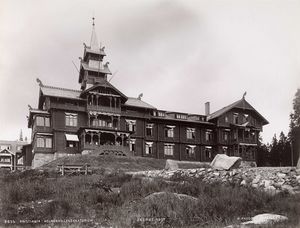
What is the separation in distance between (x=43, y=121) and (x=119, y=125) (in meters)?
8.62

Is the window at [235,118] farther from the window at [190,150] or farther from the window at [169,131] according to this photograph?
the window at [169,131]

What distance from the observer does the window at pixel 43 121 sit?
1765 inches

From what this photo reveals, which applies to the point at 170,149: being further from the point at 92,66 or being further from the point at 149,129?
the point at 92,66

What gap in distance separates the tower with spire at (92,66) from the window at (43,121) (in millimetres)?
7207

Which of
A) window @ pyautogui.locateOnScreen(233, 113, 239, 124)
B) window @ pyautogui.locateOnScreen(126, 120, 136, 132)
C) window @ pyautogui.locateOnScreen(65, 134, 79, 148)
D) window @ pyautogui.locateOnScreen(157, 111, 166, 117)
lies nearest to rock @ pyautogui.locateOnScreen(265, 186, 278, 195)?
window @ pyautogui.locateOnScreen(65, 134, 79, 148)

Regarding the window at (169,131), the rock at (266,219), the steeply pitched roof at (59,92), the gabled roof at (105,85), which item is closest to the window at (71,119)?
→ the steeply pitched roof at (59,92)

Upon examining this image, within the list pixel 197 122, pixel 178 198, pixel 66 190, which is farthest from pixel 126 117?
pixel 178 198

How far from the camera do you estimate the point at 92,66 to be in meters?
51.8

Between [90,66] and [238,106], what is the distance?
69.2 feet

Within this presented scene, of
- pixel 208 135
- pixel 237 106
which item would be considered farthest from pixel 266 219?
pixel 237 106

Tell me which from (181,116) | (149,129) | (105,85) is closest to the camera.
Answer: (105,85)

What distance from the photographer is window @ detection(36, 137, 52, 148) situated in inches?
1751

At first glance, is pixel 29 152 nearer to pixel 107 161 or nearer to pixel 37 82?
pixel 37 82

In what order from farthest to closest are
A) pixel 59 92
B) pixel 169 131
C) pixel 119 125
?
pixel 169 131 → pixel 119 125 → pixel 59 92
